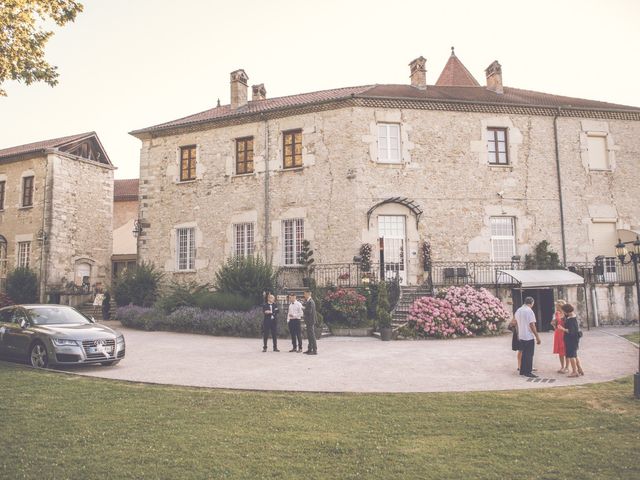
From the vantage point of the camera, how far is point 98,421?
6117mm

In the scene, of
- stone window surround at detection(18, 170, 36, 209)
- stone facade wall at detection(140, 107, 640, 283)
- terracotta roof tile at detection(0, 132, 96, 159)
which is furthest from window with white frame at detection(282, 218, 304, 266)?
stone window surround at detection(18, 170, 36, 209)

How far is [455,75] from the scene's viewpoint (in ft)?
79.1

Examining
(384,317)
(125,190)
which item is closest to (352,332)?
(384,317)

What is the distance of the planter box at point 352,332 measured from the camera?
14.9 metres

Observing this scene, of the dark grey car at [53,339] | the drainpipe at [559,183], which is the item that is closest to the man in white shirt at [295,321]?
the dark grey car at [53,339]

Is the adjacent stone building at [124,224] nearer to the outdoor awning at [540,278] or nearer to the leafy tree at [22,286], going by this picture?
the leafy tree at [22,286]

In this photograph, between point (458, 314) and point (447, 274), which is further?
point (447, 274)

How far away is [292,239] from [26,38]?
11007 mm

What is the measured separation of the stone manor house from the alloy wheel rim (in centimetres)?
1014

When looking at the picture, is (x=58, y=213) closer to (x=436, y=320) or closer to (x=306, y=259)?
(x=306, y=259)

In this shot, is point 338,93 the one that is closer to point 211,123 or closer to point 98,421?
point 211,123

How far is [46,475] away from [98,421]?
150 centimetres

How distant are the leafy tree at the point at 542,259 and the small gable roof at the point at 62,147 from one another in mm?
23530

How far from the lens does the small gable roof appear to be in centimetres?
2531
